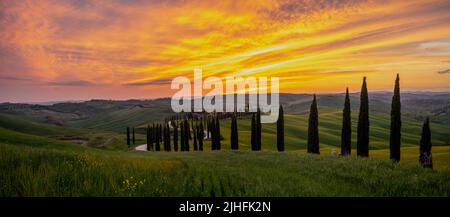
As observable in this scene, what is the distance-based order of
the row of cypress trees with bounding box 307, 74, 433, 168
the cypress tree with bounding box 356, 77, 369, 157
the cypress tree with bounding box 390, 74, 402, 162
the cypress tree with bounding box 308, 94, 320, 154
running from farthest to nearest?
the cypress tree with bounding box 308, 94, 320, 154 → the cypress tree with bounding box 356, 77, 369, 157 → the row of cypress trees with bounding box 307, 74, 433, 168 → the cypress tree with bounding box 390, 74, 402, 162

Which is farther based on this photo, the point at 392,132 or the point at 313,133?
the point at 313,133

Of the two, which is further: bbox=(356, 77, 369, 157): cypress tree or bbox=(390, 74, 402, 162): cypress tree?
bbox=(356, 77, 369, 157): cypress tree

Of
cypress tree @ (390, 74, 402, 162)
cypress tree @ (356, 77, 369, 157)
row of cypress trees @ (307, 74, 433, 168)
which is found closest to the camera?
cypress tree @ (390, 74, 402, 162)

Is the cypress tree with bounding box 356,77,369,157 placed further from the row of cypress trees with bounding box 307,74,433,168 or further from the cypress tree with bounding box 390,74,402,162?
the cypress tree with bounding box 390,74,402,162

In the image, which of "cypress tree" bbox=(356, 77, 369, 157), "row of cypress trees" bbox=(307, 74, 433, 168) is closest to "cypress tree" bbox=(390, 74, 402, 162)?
"row of cypress trees" bbox=(307, 74, 433, 168)

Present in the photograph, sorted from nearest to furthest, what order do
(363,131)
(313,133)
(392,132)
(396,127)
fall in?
1. (396,127)
2. (392,132)
3. (363,131)
4. (313,133)

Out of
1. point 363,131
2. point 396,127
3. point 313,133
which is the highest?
point 396,127

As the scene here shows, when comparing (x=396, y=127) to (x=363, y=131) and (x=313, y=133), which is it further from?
(x=313, y=133)

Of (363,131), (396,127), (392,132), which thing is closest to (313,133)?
(363,131)

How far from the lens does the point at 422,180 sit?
10.2 m

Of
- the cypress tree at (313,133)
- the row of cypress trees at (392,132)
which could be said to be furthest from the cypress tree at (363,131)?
the cypress tree at (313,133)
